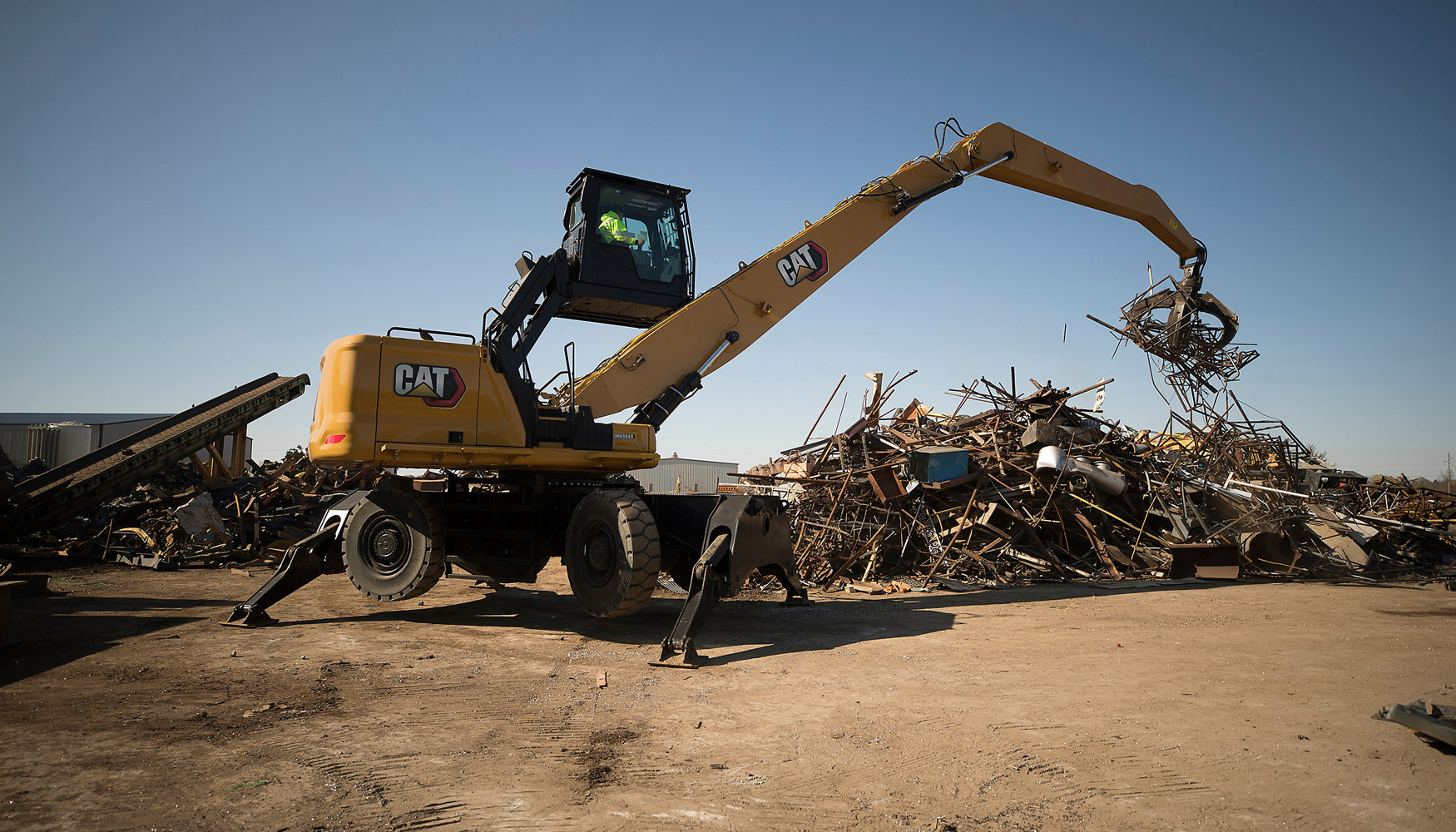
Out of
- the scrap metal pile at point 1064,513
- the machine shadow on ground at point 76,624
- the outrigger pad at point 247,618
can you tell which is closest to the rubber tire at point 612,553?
the outrigger pad at point 247,618

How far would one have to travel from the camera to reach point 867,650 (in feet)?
22.6

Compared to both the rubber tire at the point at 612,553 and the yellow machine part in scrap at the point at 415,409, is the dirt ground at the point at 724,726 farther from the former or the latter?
the yellow machine part in scrap at the point at 415,409

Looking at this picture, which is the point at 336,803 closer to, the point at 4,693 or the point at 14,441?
the point at 4,693

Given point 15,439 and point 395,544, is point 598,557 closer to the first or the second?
point 395,544

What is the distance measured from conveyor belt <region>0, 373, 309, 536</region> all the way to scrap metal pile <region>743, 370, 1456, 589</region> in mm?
10481

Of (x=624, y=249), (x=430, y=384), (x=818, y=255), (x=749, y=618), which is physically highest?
(x=818, y=255)

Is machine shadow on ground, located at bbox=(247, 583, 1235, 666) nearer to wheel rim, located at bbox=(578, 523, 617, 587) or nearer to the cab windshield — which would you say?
wheel rim, located at bbox=(578, 523, 617, 587)

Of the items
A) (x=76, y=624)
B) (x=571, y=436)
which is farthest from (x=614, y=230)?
(x=76, y=624)

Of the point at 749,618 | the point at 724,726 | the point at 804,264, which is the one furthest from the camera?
the point at 804,264

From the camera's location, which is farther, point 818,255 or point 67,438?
point 67,438

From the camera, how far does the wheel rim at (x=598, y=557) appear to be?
7348mm

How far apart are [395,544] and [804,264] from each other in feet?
20.3

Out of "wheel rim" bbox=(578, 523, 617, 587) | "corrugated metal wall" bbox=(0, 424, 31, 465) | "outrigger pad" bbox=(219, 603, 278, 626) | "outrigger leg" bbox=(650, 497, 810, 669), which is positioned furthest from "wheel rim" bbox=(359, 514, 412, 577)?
"corrugated metal wall" bbox=(0, 424, 31, 465)

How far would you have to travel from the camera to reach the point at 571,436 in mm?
7871
